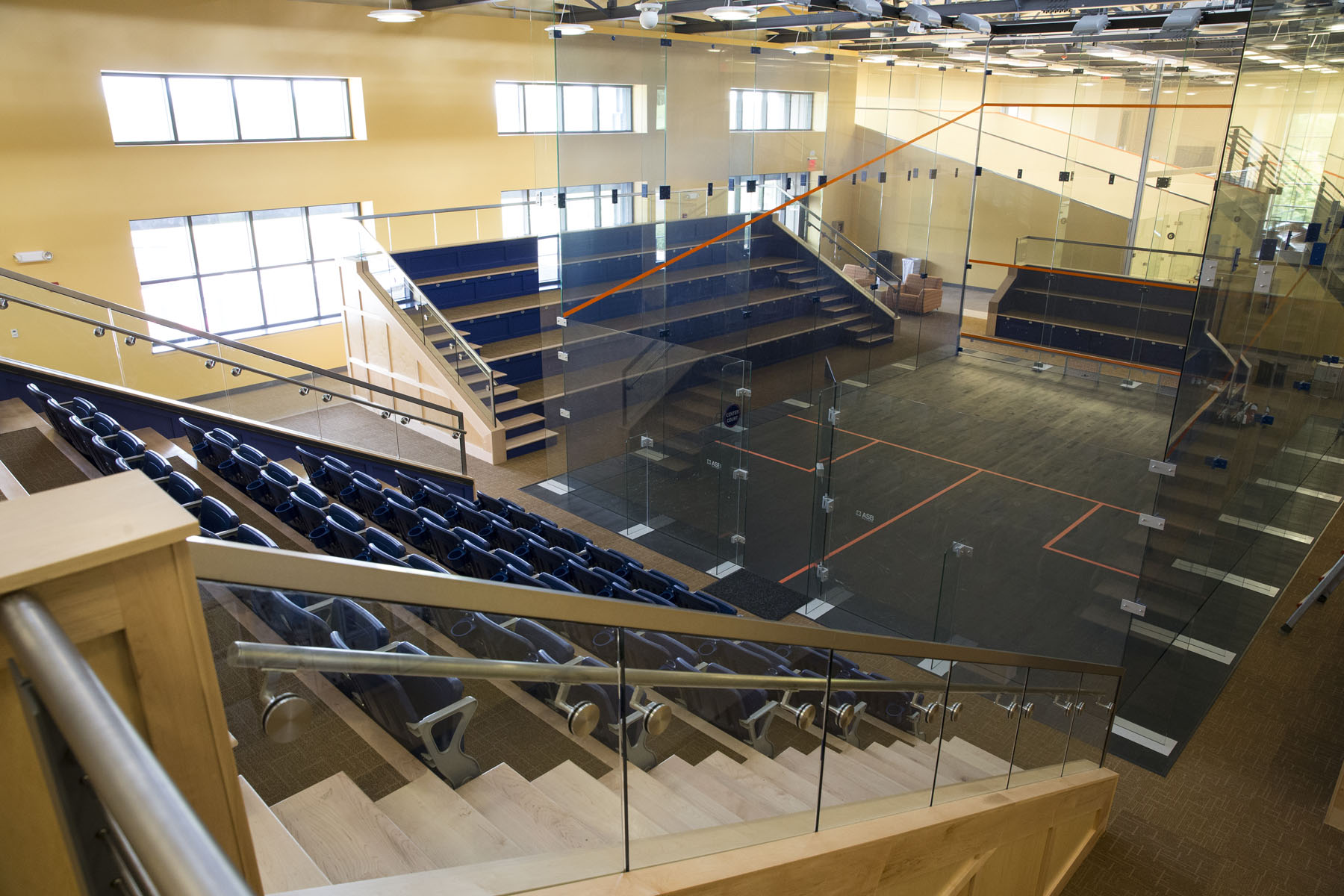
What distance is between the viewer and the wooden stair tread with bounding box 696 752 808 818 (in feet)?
8.82

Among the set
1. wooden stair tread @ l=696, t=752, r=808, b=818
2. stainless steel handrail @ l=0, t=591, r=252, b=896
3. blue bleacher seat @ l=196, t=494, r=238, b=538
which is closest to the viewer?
stainless steel handrail @ l=0, t=591, r=252, b=896

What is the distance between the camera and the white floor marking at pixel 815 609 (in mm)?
7458

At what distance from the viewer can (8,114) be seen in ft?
32.1

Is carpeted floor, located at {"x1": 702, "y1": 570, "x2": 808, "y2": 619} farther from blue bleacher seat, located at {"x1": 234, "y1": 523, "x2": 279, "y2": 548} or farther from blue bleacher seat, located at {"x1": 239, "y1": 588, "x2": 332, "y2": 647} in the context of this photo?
blue bleacher seat, located at {"x1": 239, "y1": 588, "x2": 332, "y2": 647}

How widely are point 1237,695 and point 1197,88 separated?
324 inches

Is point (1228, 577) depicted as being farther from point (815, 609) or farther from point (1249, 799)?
point (815, 609)

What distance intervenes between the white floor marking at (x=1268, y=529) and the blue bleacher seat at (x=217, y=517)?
6193 mm

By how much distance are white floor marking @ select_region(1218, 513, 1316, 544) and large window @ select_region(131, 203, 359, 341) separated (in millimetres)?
10184

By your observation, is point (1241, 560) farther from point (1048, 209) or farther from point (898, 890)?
point (1048, 209)

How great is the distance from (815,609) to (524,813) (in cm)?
589

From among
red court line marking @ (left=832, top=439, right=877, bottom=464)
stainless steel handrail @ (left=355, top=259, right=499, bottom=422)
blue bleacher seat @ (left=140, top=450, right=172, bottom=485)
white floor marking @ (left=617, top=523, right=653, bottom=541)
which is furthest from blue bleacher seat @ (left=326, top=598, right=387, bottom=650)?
stainless steel handrail @ (left=355, top=259, right=499, bottom=422)

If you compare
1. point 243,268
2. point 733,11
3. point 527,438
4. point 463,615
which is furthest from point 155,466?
point 243,268

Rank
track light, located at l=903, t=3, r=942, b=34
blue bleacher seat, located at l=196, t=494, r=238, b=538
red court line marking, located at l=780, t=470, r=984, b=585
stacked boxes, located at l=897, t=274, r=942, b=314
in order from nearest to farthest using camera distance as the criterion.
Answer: blue bleacher seat, located at l=196, t=494, r=238, b=538 < red court line marking, located at l=780, t=470, r=984, b=585 < track light, located at l=903, t=3, r=942, b=34 < stacked boxes, located at l=897, t=274, r=942, b=314

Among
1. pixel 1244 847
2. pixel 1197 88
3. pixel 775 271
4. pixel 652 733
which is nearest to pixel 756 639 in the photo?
pixel 652 733
